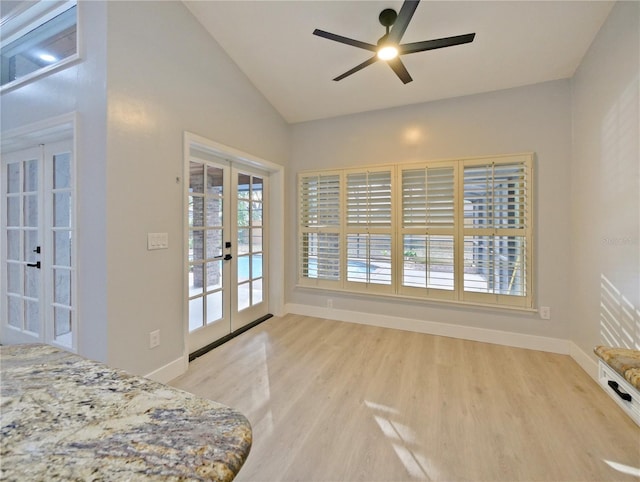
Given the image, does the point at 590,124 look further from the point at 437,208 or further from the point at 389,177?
the point at 389,177

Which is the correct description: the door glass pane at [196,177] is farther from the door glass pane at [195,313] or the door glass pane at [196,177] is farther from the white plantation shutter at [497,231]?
the white plantation shutter at [497,231]

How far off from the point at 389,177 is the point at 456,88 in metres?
1.15

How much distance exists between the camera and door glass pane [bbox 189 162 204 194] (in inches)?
110

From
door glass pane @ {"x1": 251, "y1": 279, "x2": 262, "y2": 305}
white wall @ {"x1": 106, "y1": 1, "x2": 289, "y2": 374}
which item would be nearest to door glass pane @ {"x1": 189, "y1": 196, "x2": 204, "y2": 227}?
white wall @ {"x1": 106, "y1": 1, "x2": 289, "y2": 374}

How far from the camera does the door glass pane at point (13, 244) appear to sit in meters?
2.81

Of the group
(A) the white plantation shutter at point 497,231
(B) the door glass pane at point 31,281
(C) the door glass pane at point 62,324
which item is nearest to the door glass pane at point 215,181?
(C) the door glass pane at point 62,324

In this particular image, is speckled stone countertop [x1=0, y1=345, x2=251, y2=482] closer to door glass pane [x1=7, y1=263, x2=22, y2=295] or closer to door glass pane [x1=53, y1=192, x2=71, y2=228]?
door glass pane [x1=53, y1=192, x2=71, y2=228]

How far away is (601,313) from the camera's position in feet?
7.74

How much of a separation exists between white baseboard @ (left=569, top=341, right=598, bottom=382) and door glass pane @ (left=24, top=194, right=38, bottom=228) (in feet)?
16.6

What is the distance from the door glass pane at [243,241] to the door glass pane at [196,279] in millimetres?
641

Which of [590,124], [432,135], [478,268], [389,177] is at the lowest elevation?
[478,268]

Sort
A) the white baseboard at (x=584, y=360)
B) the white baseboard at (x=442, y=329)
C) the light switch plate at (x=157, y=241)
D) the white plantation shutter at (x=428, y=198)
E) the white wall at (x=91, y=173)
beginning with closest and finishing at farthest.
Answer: the white wall at (x=91, y=173) < the light switch plate at (x=157, y=241) < the white baseboard at (x=584, y=360) < the white baseboard at (x=442, y=329) < the white plantation shutter at (x=428, y=198)

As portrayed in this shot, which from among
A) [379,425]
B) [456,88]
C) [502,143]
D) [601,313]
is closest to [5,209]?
[379,425]

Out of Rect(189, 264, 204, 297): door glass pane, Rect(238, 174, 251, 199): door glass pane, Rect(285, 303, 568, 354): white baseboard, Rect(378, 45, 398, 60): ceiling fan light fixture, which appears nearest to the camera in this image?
Rect(378, 45, 398, 60): ceiling fan light fixture
